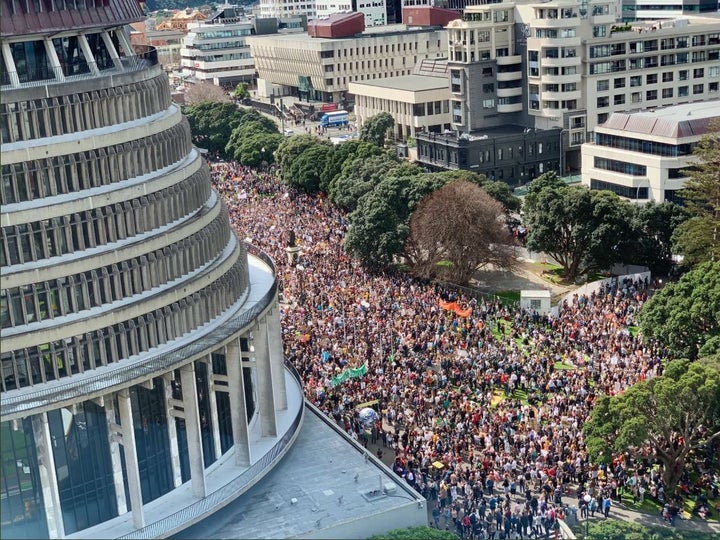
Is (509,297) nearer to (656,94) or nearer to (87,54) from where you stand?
(87,54)

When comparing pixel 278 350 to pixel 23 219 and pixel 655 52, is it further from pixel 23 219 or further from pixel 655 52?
pixel 655 52

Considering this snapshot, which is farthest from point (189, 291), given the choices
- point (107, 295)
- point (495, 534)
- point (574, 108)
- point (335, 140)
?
point (335, 140)

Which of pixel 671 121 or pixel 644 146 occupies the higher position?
pixel 671 121

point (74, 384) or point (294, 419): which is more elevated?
point (74, 384)

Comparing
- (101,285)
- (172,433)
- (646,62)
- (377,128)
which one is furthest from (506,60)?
(101,285)

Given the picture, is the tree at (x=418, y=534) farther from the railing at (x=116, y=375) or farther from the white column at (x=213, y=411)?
the railing at (x=116, y=375)
